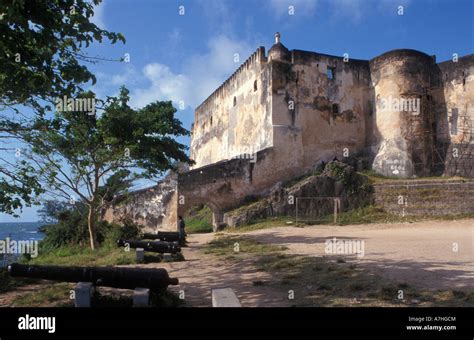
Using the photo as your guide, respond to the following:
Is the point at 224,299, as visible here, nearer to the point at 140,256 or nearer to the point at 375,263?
the point at 375,263

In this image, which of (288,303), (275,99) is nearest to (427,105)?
(275,99)

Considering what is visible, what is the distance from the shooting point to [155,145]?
49.1 feet

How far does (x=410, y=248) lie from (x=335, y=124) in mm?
16492

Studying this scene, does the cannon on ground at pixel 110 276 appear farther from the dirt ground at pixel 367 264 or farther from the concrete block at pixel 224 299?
the concrete block at pixel 224 299

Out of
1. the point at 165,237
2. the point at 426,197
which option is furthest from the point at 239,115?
the point at 165,237

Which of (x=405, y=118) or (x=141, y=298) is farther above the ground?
(x=405, y=118)

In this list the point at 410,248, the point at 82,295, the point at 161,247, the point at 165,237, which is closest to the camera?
the point at 82,295

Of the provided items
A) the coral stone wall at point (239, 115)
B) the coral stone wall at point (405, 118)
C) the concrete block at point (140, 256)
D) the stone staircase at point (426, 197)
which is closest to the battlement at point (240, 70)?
the coral stone wall at point (239, 115)

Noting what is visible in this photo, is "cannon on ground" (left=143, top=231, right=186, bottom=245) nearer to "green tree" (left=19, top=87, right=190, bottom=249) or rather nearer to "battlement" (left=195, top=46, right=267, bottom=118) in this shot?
"green tree" (left=19, top=87, right=190, bottom=249)

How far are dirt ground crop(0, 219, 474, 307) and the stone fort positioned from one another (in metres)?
7.23

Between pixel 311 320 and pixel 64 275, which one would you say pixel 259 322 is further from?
pixel 64 275

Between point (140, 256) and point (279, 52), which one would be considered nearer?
point (140, 256)

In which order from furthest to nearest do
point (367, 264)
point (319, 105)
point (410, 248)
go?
point (319, 105) → point (410, 248) → point (367, 264)

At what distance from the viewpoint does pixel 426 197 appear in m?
20.9
